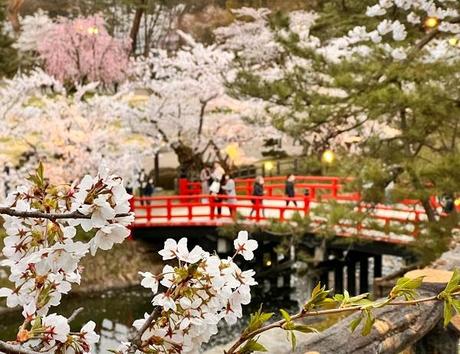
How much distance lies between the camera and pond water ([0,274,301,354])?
47.2 ft

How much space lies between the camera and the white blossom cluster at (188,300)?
1.88 metres

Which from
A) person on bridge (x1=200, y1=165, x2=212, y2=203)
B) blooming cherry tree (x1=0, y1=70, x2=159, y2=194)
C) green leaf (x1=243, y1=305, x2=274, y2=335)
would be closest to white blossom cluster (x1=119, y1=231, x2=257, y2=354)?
green leaf (x1=243, y1=305, x2=274, y2=335)

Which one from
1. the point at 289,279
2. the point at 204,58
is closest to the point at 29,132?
the point at 204,58

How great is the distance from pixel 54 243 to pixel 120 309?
1458cm

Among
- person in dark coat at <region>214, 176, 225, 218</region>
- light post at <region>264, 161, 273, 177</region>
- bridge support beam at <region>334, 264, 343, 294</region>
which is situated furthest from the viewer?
light post at <region>264, 161, 273, 177</region>

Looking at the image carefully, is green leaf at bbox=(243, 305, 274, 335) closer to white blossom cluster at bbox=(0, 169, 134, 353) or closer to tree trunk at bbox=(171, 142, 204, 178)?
white blossom cluster at bbox=(0, 169, 134, 353)

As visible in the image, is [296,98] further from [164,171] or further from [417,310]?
[164,171]

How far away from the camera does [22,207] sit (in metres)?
1.84

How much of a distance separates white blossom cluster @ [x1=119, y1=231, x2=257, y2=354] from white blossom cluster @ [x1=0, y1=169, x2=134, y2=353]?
0.61 ft

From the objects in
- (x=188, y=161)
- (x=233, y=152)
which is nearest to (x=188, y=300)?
(x=188, y=161)

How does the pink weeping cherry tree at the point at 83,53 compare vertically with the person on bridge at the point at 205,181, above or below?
above

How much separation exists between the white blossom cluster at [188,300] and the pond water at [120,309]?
38.4 ft

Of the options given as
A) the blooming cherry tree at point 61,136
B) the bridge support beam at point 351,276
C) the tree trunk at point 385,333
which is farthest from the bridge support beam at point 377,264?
the tree trunk at point 385,333

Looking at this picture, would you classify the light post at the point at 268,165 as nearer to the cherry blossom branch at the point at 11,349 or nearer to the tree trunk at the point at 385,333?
the tree trunk at the point at 385,333
